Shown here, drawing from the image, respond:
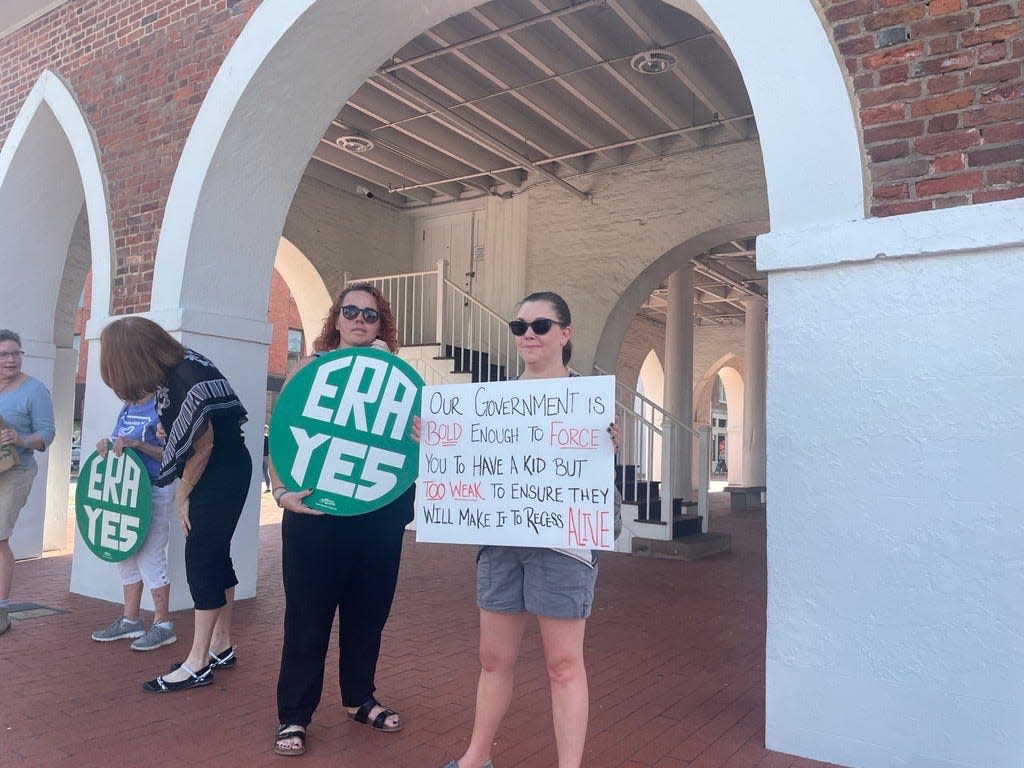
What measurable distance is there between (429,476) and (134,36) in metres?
5.30

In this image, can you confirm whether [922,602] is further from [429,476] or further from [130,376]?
[130,376]

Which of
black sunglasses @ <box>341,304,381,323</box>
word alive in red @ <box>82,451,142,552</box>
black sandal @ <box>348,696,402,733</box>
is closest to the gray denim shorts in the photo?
black sandal @ <box>348,696,402,733</box>

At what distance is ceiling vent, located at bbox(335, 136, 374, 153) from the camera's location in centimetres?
941

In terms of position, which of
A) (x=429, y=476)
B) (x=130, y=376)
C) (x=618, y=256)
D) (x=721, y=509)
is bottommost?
(x=721, y=509)

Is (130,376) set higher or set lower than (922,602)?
higher

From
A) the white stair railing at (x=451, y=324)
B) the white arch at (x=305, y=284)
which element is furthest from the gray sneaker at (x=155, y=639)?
the white arch at (x=305, y=284)

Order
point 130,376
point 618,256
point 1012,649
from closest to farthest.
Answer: point 1012,649 → point 130,376 → point 618,256

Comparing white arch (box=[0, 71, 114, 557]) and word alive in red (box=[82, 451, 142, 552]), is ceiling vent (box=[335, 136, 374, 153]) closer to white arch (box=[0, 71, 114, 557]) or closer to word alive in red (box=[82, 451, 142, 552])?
white arch (box=[0, 71, 114, 557])

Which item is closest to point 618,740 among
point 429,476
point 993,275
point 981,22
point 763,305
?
point 429,476

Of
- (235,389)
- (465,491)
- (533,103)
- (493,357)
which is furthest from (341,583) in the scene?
(493,357)

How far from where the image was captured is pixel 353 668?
10.5 feet

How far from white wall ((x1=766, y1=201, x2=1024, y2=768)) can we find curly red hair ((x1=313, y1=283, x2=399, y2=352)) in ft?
5.16

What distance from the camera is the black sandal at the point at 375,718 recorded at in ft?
10.5

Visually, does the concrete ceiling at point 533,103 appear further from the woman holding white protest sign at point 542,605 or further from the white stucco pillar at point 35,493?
the woman holding white protest sign at point 542,605
